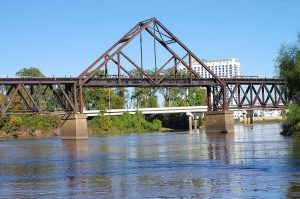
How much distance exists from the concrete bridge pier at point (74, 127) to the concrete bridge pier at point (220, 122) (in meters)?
29.7

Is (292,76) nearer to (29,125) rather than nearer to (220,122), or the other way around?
(220,122)

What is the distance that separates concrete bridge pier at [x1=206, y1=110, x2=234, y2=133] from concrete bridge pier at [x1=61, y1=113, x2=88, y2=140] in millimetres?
29718

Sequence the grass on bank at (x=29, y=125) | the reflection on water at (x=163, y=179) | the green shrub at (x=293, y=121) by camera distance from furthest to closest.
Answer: the grass on bank at (x=29, y=125) → the green shrub at (x=293, y=121) → the reflection on water at (x=163, y=179)

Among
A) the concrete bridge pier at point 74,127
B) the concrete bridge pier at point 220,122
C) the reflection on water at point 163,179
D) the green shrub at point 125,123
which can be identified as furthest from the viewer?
the green shrub at point 125,123

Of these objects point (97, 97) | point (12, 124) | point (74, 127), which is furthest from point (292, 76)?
point (97, 97)

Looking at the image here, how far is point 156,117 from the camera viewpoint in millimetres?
199500

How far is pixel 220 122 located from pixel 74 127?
111 feet

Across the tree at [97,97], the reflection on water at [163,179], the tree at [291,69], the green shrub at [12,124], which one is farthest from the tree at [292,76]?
the tree at [97,97]

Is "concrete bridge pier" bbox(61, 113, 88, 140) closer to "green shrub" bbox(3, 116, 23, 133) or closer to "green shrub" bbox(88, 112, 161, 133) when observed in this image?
"green shrub" bbox(3, 116, 23, 133)

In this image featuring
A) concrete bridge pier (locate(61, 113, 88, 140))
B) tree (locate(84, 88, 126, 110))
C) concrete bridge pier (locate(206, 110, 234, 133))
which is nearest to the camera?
concrete bridge pier (locate(61, 113, 88, 140))

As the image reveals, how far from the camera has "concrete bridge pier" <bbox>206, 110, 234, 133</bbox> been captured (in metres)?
126

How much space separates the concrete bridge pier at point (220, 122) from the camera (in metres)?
126

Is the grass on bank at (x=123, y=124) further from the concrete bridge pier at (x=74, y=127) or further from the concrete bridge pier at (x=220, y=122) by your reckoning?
the concrete bridge pier at (x=74, y=127)

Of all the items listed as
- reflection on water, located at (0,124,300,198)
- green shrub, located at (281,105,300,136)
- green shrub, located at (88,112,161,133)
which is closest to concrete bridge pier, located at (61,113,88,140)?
green shrub, located at (281,105,300,136)
